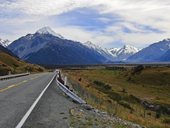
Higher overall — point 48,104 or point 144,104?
point 48,104

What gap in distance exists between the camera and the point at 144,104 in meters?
46.9

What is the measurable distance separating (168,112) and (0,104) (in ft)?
92.8

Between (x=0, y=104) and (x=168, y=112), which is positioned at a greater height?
(x=0, y=104)

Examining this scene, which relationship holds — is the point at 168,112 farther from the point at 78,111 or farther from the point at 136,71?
the point at 136,71

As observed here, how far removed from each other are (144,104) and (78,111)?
32.1 metres

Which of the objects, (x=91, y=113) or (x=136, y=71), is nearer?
(x=91, y=113)

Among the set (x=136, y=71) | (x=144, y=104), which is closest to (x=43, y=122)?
(x=144, y=104)

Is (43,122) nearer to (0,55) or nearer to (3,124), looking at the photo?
(3,124)

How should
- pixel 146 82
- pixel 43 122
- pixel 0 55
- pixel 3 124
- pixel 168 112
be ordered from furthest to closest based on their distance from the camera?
pixel 0 55 → pixel 146 82 → pixel 168 112 → pixel 43 122 → pixel 3 124

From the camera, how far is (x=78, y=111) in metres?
15.9

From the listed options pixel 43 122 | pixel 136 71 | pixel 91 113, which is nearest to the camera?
pixel 43 122

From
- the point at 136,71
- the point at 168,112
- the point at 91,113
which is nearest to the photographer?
the point at 91,113

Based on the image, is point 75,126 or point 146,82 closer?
point 75,126

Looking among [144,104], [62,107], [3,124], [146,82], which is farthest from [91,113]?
[146,82]
